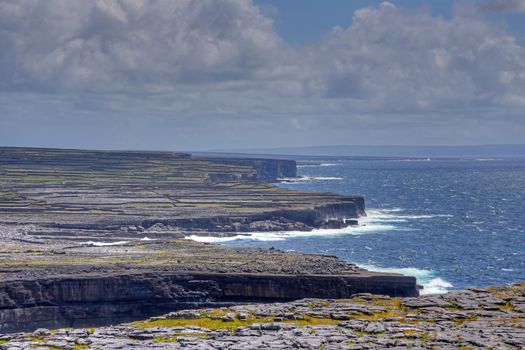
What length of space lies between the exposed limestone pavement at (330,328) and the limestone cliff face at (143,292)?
2208 centimetres

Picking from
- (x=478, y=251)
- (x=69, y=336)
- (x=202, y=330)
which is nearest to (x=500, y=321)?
(x=202, y=330)

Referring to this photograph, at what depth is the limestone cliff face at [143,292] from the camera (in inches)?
4166

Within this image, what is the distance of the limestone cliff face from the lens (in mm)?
105812

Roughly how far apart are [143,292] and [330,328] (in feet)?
128

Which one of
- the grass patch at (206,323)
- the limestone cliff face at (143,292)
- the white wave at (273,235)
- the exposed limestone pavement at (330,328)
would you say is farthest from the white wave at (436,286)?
the white wave at (273,235)

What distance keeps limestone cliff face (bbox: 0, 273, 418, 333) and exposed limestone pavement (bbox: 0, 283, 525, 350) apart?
869 inches

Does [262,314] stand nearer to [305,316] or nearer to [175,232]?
[305,316]

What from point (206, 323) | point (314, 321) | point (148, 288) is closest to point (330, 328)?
point (314, 321)

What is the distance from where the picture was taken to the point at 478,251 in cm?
16812

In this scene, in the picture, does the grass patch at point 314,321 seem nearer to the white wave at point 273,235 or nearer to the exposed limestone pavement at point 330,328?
the exposed limestone pavement at point 330,328

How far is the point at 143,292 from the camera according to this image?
10925 centimetres

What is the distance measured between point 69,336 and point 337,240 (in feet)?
363

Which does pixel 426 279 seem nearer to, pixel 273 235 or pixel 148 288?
pixel 148 288

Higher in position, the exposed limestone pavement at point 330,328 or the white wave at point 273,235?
the exposed limestone pavement at point 330,328
